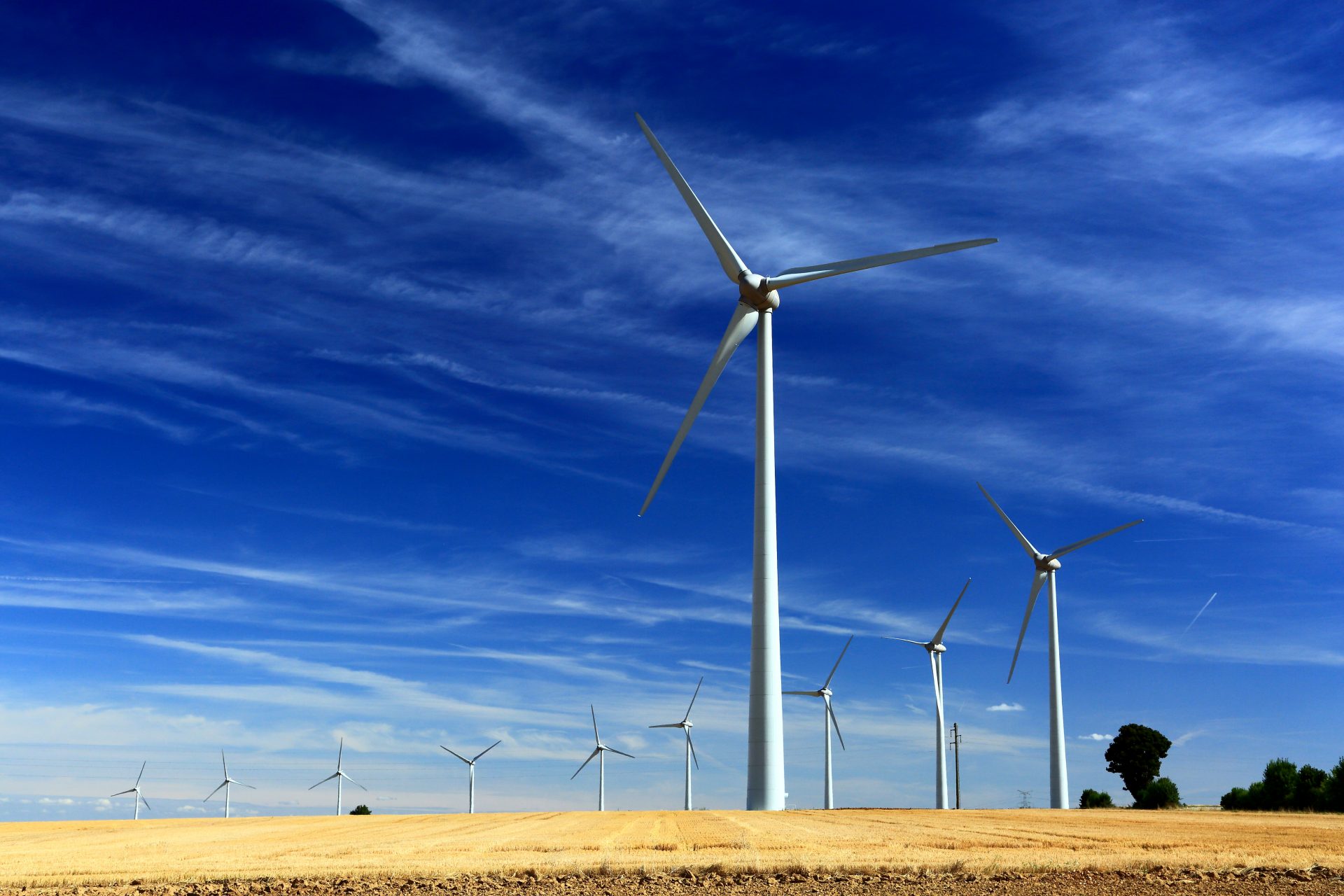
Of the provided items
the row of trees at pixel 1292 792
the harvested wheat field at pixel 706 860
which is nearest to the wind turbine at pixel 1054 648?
the row of trees at pixel 1292 792

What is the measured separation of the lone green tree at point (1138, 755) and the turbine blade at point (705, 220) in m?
132

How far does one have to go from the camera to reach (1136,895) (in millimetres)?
16922

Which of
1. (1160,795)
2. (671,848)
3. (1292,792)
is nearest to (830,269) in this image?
(671,848)

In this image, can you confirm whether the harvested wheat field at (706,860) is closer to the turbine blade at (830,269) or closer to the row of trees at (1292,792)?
the turbine blade at (830,269)

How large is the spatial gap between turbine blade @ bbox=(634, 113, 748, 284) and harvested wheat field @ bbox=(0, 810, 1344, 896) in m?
33.1

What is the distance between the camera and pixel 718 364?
2255 inches

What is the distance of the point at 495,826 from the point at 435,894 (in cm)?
2611

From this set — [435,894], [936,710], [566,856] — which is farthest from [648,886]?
[936,710]

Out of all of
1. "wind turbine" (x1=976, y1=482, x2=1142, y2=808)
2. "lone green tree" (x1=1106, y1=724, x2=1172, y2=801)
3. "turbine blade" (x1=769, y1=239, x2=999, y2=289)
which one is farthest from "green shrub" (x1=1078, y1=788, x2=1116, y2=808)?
"turbine blade" (x1=769, y1=239, x2=999, y2=289)

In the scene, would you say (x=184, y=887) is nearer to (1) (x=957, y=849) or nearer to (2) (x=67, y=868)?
(2) (x=67, y=868)

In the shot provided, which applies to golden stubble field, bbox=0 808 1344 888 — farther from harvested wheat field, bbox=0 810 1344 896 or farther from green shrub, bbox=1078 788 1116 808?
green shrub, bbox=1078 788 1116 808

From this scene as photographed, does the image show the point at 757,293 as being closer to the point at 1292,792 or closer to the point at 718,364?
the point at 718,364

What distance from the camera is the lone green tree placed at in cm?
15700

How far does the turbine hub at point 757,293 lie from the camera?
57.1 meters
